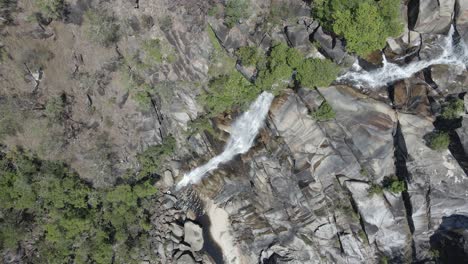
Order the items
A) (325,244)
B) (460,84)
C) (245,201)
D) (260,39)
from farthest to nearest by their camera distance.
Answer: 1. (245,201)
2. (325,244)
3. (260,39)
4. (460,84)

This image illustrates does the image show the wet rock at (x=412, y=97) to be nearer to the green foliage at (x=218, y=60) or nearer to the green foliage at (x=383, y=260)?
the green foliage at (x=383, y=260)

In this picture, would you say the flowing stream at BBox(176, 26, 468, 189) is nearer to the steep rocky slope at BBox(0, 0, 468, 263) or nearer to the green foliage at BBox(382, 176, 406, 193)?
the steep rocky slope at BBox(0, 0, 468, 263)

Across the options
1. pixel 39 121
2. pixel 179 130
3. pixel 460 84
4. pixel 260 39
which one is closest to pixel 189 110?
pixel 179 130

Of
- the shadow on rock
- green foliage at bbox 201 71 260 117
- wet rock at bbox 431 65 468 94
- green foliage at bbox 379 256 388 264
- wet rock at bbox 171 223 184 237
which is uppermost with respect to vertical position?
wet rock at bbox 431 65 468 94

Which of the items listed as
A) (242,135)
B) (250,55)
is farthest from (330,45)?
(242,135)

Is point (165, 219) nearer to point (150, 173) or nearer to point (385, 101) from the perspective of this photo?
point (150, 173)

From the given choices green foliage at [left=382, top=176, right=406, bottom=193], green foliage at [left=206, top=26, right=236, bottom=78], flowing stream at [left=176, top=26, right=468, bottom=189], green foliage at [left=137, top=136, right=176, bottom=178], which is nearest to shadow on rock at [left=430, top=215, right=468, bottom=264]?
green foliage at [left=382, top=176, right=406, bottom=193]

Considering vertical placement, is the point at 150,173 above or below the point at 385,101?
below

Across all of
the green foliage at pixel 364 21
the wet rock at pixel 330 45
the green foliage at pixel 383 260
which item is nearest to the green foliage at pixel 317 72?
the wet rock at pixel 330 45
